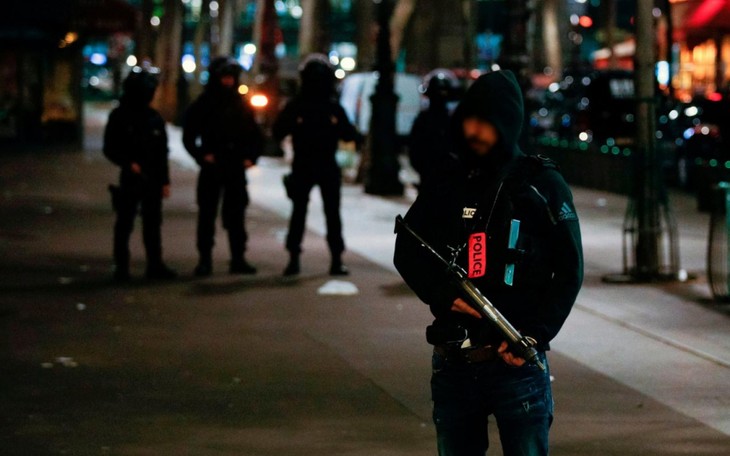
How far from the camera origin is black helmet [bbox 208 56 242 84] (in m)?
13.1

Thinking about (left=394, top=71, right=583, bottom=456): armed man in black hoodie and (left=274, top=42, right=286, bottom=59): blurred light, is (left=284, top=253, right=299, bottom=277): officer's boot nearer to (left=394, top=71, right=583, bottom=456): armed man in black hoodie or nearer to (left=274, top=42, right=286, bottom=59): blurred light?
(left=394, top=71, right=583, bottom=456): armed man in black hoodie

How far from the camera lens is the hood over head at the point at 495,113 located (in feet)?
14.8

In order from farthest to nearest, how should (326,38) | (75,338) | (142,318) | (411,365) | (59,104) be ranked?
(59,104) → (326,38) → (142,318) → (75,338) → (411,365)

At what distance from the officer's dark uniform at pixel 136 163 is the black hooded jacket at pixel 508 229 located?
27.8 feet

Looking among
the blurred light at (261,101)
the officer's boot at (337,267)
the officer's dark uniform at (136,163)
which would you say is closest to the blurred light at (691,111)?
the officer's boot at (337,267)

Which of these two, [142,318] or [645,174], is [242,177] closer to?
[142,318]

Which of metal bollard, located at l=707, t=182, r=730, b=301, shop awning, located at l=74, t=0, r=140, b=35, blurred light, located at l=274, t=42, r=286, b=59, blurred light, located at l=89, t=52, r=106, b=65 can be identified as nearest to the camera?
metal bollard, located at l=707, t=182, r=730, b=301

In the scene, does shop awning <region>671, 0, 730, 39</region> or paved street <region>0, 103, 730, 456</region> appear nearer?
paved street <region>0, 103, 730, 456</region>

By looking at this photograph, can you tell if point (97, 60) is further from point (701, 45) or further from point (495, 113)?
point (495, 113)

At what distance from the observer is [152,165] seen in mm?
12992

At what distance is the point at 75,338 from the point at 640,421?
406cm

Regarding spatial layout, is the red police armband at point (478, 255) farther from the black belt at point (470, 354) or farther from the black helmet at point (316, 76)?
the black helmet at point (316, 76)

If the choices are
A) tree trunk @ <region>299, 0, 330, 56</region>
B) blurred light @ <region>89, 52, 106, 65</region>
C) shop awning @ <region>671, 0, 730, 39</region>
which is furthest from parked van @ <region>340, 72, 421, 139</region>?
blurred light @ <region>89, 52, 106, 65</region>

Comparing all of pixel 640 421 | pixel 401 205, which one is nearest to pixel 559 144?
pixel 401 205
